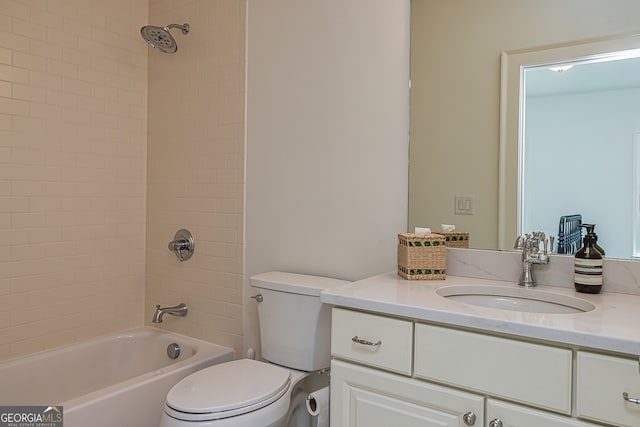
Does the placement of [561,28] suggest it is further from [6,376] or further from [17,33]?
[6,376]

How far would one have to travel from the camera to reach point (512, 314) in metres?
1.12

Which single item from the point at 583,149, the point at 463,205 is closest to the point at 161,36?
the point at 463,205

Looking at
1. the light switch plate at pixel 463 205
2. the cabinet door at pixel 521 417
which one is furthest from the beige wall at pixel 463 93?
the cabinet door at pixel 521 417

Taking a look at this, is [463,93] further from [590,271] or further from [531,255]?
[590,271]

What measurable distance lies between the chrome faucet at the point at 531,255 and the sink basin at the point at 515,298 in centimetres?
6

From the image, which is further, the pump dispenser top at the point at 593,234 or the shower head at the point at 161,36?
the shower head at the point at 161,36

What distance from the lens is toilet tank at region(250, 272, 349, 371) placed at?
177cm

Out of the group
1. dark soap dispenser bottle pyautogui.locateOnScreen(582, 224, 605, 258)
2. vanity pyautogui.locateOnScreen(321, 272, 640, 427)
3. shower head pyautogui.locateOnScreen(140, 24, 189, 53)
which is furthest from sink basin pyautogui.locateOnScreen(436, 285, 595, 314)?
shower head pyautogui.locateOnScreen(140, 24, 189, 53)

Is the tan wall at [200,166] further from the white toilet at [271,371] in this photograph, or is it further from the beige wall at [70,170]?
the white toilet at [271,371]

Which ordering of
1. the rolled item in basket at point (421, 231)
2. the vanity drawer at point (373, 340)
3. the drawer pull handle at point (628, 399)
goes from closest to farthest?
the drawer pull handle at point (628, 399) → the vanity drawer at point (373, 340) → the rolled item in basket at point (421, 231)

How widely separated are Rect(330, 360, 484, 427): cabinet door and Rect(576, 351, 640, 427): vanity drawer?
0.23 meters

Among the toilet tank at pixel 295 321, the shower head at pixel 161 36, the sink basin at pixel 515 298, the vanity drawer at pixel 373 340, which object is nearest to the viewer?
the vanity drawer at pixel 373 340

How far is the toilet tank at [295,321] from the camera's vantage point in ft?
5.81

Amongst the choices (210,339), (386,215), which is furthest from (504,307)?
(210,339)
